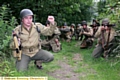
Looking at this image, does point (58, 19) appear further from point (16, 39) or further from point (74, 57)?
point (16, 39)

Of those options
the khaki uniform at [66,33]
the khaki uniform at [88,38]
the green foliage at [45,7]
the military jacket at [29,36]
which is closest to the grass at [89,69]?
the military jacket at [29,36]

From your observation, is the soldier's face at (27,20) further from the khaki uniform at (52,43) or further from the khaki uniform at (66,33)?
the khaki uniform at (66,33)

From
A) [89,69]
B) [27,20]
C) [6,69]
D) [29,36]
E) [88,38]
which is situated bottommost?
[88,38]

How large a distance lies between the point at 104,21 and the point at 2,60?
2.67 meters

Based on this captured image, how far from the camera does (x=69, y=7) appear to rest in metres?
12.7

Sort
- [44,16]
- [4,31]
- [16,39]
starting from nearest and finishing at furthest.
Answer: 1. [16,39]
2. [4,31]
3. [44,16]

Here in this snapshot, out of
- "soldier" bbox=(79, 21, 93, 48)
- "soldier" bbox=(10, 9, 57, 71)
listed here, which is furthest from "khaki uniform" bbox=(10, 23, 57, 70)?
"soldier" bbox=(79, 21, 93, 48)

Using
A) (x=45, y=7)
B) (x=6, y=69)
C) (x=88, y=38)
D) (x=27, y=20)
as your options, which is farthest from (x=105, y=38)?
(x=45, y=7)

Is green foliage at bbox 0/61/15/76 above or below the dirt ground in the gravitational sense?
above

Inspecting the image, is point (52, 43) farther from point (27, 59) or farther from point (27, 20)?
point (27, 20)

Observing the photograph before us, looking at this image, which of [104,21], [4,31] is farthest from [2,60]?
[104,21]

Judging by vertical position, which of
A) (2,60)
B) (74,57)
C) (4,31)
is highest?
(4,31)

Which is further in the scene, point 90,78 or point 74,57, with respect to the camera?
point 74,57

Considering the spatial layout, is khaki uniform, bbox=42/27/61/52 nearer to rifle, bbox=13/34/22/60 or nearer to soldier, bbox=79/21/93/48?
soldier, bbox=79/21/93/48
